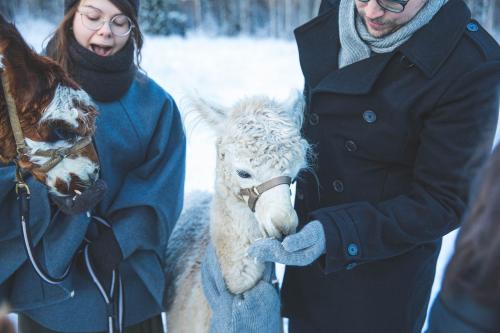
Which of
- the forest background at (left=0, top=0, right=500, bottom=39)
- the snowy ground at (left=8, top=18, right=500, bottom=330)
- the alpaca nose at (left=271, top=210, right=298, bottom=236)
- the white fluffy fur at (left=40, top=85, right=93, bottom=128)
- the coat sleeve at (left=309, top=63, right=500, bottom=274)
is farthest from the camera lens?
the forest background at (left=0, top=0, right=500, bottom=39)

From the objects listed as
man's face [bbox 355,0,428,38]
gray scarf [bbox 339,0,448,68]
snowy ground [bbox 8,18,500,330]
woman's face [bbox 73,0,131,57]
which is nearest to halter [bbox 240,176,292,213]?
gray scarf [bbox 339,0,448,68]

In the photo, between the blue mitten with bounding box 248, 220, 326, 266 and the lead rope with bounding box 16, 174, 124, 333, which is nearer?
the blue mitten with bounding box 248, 220, 326, 266

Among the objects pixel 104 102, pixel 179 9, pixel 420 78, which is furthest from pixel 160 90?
pixel 179 9

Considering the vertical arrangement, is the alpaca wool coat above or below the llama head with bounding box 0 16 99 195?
below

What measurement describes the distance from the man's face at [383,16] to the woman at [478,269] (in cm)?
81

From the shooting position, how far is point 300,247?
4.87ft

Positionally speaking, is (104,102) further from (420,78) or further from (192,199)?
(420,78)

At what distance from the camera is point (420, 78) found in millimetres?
1532

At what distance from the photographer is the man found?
4.87 ft

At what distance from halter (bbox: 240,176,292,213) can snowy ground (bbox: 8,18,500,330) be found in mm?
5142

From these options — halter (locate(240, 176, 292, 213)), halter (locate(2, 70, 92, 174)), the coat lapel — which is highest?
the coat lapel

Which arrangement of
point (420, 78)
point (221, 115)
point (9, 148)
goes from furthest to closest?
point (221, 115) < point (9, 148) < point (420, 78)

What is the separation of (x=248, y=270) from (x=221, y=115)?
727mm

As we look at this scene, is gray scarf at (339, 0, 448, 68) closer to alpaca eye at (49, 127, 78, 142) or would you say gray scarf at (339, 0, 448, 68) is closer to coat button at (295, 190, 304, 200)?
coat button at (295, 190, 304, 200)
